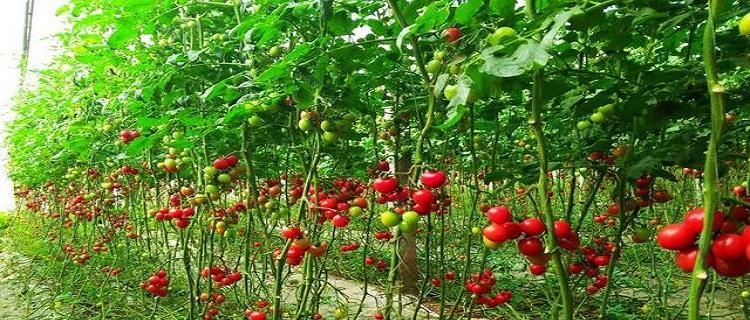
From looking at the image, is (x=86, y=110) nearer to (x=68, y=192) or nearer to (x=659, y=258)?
(x=68, y=192)

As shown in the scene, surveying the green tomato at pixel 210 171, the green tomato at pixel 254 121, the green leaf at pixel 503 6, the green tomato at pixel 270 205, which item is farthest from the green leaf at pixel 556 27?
the green tomato at pixel 270 205

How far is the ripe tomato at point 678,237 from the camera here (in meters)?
0.59

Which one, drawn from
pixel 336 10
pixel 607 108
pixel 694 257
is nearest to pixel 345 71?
pixel 336 10

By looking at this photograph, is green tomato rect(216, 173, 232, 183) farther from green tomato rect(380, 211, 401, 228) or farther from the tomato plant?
green tomato rect(380, 211, 401, 228)

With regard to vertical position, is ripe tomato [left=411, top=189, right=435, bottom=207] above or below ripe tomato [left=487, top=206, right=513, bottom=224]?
below

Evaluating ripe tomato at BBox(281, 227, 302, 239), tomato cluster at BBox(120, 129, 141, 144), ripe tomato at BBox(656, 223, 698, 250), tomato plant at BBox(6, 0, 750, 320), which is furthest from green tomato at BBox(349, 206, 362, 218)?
ripe tomato at BBox(656, 223, 698, 250)

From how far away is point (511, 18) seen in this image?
0.96 meters

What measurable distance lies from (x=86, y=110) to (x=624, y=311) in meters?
3.36

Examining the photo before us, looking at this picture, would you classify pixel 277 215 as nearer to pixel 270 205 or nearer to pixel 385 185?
pixel 270 205

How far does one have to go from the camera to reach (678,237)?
23.3 inches

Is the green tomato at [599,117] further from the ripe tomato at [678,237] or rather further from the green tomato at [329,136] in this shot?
the ripe tomato at [678,237]

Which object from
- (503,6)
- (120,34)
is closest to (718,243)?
(503,6)

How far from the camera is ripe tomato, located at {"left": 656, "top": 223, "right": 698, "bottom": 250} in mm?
587

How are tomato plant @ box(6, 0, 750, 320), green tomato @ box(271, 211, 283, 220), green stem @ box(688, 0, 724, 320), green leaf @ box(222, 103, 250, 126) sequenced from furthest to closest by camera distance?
green tomato @ box(271, 211, 283, 220) → green leaf @ box(222, 103, 250, 126) → tomato plant @ box(6, 0, 750, 320) → green stem @ box(688, 0, 724, 320)
